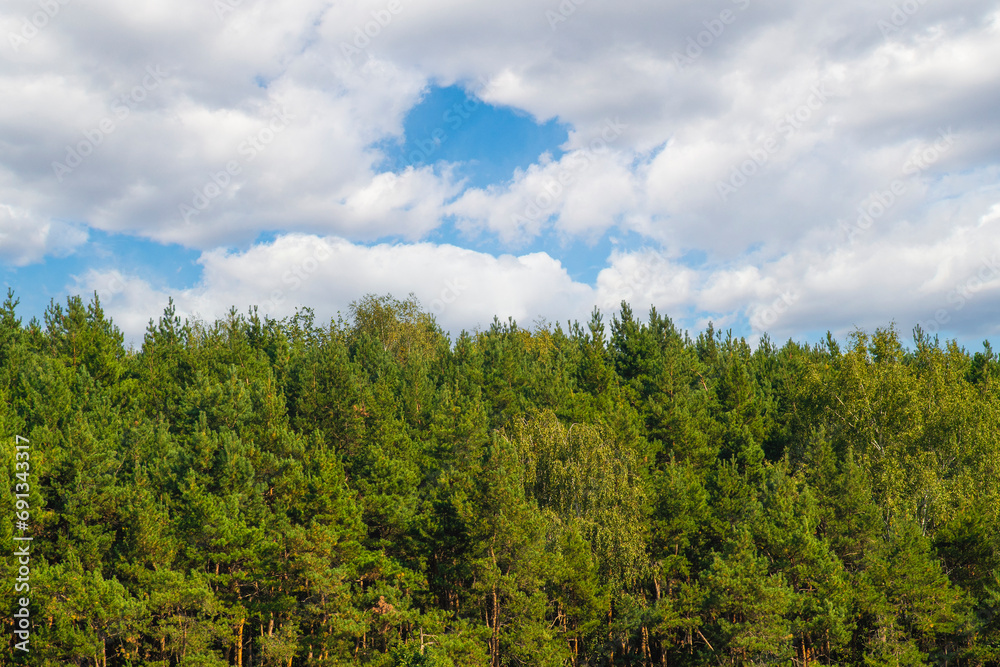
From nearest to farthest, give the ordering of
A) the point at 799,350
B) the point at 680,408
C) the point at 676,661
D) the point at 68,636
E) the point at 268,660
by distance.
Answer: the point at 68,636, the point at 268,660, the point at 676,661, the point at 680,408, the point at 799,350

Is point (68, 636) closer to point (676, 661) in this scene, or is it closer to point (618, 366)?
point (676, 661)

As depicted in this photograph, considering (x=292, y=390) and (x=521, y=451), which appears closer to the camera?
(x=521, y=451)

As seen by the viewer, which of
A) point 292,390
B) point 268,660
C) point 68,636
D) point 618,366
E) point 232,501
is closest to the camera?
point 68,636

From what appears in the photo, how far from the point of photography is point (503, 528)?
38.6 metres

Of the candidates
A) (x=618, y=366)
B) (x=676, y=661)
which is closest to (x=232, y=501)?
(x=676, y=661)

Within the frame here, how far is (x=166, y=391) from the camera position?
186 ft

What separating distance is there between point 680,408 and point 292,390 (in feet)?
99.4

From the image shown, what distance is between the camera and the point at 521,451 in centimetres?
4159

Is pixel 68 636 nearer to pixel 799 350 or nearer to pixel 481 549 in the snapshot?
pixel 481 549

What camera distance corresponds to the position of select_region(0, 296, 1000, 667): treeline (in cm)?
3653

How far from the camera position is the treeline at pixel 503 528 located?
3653 centimetres

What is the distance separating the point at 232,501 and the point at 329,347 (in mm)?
23080

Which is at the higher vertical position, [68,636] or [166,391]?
[166,391]

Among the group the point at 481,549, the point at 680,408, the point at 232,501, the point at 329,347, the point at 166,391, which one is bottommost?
the point at 481,549
